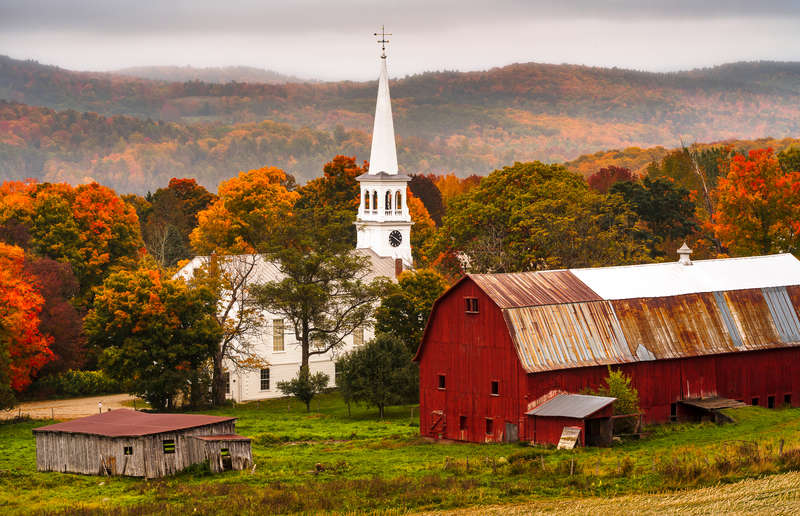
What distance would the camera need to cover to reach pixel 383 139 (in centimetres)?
9081

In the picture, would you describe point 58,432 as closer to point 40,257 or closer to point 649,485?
point 649,485

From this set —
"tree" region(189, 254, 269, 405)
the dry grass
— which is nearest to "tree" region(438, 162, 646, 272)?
"tree" region(189, 254, 269, 405)

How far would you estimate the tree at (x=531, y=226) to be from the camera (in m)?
74.6

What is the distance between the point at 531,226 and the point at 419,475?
1441 inches

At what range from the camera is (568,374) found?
167 ft

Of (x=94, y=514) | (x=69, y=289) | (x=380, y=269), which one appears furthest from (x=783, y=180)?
(x=94, y=514)

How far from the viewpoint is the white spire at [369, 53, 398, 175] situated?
90562 mm

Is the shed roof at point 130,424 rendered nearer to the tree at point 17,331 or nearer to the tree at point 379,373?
the tree at point 17,331

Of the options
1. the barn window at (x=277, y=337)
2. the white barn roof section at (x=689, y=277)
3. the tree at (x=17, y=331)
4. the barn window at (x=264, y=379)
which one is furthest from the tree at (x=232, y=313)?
the white barn roof section at (x=689, y=277)

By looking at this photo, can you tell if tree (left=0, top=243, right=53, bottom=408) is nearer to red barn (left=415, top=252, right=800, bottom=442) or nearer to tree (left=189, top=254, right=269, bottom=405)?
tree (left=189, top=254, right=269, bottom=405)

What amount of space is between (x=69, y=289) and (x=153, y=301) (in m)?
17.3

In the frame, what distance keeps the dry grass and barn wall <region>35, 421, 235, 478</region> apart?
1274 centimetres

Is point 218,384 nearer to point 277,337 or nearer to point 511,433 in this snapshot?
point 277,337

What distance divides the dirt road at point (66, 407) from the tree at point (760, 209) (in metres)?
42.4
